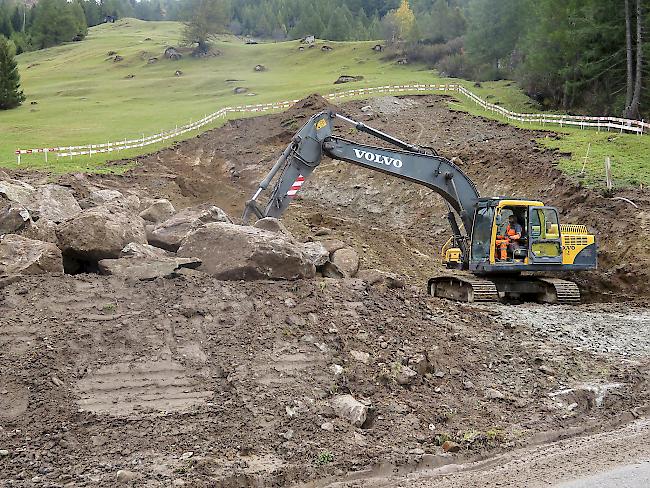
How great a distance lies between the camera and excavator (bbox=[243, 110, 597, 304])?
16344 mm

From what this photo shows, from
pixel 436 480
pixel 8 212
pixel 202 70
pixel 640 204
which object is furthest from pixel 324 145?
pixel 202 70

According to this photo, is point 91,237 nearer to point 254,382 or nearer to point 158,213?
point 158,213

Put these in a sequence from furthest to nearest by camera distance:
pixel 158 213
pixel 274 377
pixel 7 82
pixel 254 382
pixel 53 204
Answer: pixel 7 82 → pixel 158 213 → pixel 53 204 → pixel 274 377 → pixel 254 382

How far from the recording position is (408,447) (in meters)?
8.39

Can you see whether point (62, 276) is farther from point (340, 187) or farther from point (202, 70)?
point (202, 70)

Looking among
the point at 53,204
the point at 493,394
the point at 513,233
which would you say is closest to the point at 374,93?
the point at 513,233

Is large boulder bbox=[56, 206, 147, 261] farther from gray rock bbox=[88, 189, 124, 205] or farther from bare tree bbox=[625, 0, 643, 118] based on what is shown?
bare tree bbox=[625, 0, 643, 118]

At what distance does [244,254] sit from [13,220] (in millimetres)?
4575

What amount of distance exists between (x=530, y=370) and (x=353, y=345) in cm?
292

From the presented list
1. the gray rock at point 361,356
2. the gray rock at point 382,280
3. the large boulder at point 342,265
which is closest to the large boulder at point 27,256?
the gray rock at point 361,356

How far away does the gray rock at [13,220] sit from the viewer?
12977 mm

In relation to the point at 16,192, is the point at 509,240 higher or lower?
lower

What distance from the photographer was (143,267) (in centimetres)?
1163

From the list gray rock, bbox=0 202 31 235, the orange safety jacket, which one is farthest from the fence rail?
gray rock, bbox=0 202 31 235
